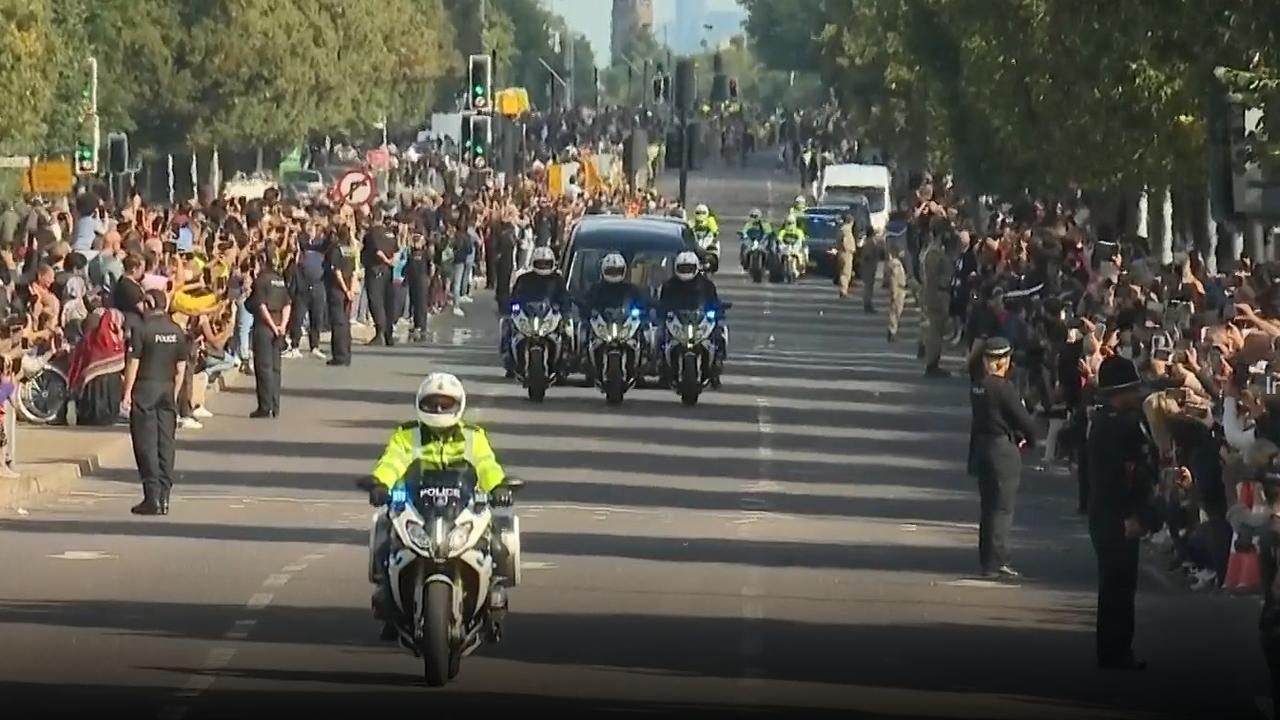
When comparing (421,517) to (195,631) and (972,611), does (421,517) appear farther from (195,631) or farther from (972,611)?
(972,611)

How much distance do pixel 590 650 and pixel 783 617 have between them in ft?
6.54

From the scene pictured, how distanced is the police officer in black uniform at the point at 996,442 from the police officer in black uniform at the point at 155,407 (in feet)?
21.1

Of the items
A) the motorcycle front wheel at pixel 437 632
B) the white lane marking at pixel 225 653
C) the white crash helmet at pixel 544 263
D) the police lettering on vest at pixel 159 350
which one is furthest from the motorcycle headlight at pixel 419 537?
the white crash helmet at pixel 544 263

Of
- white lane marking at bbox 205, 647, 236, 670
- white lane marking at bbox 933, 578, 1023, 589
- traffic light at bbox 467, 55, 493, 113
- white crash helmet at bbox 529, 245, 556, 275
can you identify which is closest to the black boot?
white lane marking at bbox 933, 578, 1023, 589

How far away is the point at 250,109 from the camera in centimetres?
8562

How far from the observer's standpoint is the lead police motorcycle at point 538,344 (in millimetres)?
36812

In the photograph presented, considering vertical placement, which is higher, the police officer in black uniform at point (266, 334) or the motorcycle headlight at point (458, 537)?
the motorcycle headlight at point (458, 537)

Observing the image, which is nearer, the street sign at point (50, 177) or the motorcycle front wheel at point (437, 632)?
the motorcycle front wheel at point (437, 632)

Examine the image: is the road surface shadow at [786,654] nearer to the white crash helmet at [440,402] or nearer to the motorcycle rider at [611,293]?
the white crash helmet at [440,402]

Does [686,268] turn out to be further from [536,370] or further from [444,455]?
[444,455]

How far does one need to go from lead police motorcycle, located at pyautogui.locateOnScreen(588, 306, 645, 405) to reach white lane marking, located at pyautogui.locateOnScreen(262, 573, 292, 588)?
15.4 metres

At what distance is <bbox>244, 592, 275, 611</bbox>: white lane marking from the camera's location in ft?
63.1

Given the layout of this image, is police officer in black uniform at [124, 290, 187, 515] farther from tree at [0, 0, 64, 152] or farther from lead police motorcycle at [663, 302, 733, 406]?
tree at [0, 0, 64, 152]

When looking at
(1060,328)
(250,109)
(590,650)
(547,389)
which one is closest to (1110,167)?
(547,389)
